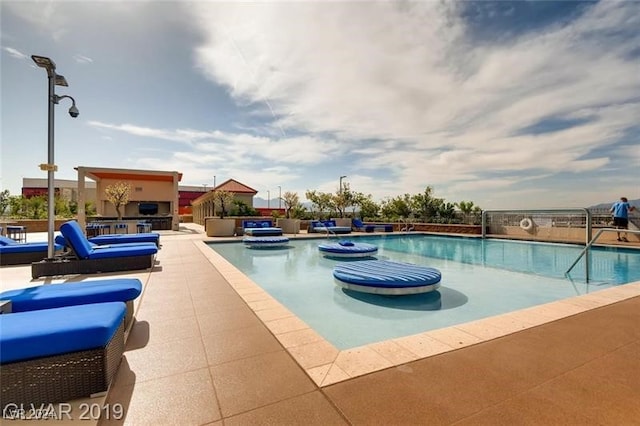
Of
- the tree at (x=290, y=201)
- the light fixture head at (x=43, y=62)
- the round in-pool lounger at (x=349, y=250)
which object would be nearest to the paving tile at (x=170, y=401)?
the light fixture head at (x=43, y=62)

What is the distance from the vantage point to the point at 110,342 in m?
1.97

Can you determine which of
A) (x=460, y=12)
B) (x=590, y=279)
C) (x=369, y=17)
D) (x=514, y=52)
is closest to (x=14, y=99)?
(x=369, y=17)

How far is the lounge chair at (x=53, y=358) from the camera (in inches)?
65.4

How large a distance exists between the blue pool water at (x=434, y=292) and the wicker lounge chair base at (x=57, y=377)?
7.15ft

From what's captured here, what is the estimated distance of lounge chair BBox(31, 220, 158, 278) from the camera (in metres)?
5.20

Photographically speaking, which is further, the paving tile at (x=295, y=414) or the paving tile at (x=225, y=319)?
the paving tile at (x=225, y=319)

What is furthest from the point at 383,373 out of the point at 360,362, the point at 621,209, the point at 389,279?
the point at 621,209

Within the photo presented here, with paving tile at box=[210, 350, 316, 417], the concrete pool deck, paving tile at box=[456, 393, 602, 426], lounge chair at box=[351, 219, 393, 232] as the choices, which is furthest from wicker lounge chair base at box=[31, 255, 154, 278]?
lounge chair at box=[351, 219, 393, 232]

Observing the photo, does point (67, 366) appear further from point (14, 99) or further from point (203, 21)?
point (203, 21)

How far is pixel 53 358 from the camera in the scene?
1752mm

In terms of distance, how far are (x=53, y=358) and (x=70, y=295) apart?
1.10 meters

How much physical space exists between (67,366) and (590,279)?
29.1ft

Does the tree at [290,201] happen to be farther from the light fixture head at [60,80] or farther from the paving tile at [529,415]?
the paving tile at [529,415]

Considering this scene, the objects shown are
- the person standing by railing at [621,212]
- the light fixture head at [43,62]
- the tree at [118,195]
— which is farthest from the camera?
the tree at [118,195]
